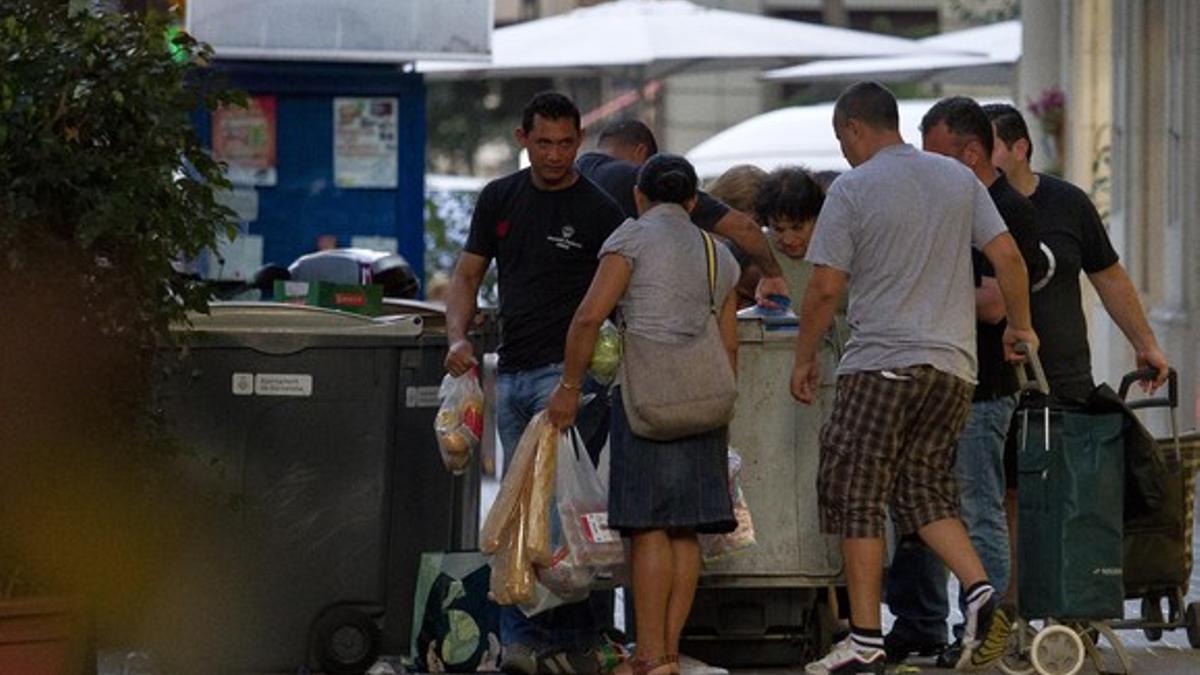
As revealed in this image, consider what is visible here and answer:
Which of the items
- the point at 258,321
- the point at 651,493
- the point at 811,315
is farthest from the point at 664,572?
the point at 258,321

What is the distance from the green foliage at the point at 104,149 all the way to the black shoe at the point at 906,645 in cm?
289

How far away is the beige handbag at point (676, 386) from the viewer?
9312mm

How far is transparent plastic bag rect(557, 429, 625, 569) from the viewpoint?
31.3ft

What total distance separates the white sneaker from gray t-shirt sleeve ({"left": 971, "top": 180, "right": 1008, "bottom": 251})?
1289 millimetres

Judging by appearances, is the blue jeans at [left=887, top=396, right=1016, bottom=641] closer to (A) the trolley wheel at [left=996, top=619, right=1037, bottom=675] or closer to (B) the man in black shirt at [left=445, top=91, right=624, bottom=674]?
(A) the trolley wheel at [left=996, top=619, right=1037, bottom=675]

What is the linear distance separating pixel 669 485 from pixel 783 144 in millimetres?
15555

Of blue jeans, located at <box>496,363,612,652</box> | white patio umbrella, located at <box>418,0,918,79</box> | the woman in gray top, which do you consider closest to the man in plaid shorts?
the woman in gray top

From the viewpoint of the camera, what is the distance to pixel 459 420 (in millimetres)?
9773

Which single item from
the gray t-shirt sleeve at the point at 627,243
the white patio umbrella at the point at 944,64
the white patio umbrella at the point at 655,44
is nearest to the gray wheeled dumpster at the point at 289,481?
the gray t-shirt sleeve at the point at 627,243

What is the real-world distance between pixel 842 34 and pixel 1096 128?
16.3ft

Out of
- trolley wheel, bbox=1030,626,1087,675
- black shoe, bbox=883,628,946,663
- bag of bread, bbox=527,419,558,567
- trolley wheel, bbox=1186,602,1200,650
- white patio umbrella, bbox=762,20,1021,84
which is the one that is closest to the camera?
bag of bread, bbox=527,419,558,567

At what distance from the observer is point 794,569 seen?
10.1 metres

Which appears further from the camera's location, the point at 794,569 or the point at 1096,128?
the point at 1096,128

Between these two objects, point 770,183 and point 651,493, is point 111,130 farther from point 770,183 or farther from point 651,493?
point 770,183
